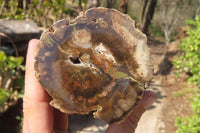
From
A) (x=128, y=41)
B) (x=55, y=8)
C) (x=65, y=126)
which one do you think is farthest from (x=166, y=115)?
(x=55, y=8)

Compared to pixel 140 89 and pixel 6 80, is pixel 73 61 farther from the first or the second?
pixel 6 80

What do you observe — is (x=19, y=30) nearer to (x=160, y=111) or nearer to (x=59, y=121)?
(x=59, y=121)

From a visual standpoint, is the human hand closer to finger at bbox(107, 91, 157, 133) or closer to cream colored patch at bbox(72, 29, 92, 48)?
finger at bbox(107, 91, 157, 133)

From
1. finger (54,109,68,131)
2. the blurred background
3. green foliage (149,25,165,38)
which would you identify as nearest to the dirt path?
the blurred background

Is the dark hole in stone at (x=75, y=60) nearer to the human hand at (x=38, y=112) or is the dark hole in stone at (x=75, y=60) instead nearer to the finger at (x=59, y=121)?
the human hand at (x=38, y=112)

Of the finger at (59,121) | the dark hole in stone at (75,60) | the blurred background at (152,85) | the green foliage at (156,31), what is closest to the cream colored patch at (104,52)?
the dark hole in stone at (75,60)
